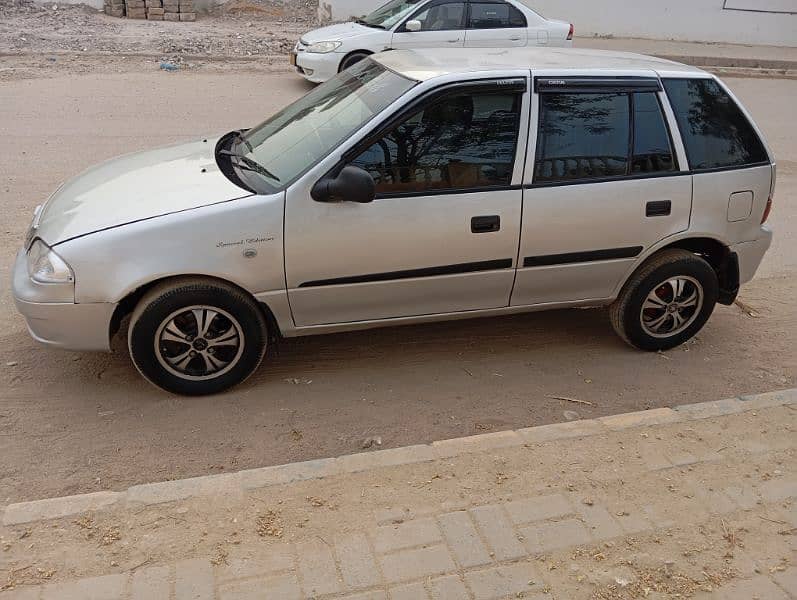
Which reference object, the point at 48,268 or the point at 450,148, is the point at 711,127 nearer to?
the point at 450,148

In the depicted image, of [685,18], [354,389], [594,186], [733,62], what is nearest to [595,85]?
[594,186]

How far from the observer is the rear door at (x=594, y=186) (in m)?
4.38

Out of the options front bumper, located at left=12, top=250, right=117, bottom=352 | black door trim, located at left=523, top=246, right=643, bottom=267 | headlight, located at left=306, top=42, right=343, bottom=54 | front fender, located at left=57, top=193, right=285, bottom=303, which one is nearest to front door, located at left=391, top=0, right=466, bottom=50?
headlight, located at left=306, top=42, right=343, bottom=54

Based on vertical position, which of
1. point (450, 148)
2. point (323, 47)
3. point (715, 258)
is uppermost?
point (323, 47)

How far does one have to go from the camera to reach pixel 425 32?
1204 cm

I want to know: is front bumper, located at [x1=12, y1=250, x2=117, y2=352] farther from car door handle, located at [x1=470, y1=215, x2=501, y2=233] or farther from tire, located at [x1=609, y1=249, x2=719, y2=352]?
tire, located at [x1=609, y1=249, x2=719, y2=352]

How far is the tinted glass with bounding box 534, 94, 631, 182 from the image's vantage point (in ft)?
14.4

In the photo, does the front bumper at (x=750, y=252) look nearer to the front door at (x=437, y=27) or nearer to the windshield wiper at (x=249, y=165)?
the windshield wiper at (x=249, y=165)

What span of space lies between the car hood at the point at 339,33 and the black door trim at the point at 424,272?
28.0 feet

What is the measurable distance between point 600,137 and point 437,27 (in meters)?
8.38

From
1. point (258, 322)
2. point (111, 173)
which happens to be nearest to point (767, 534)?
point (258, 322)

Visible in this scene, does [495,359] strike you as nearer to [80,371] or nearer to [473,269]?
[473,269]

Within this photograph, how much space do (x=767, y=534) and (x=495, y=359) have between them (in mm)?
1968

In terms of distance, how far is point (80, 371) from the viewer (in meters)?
4.45
